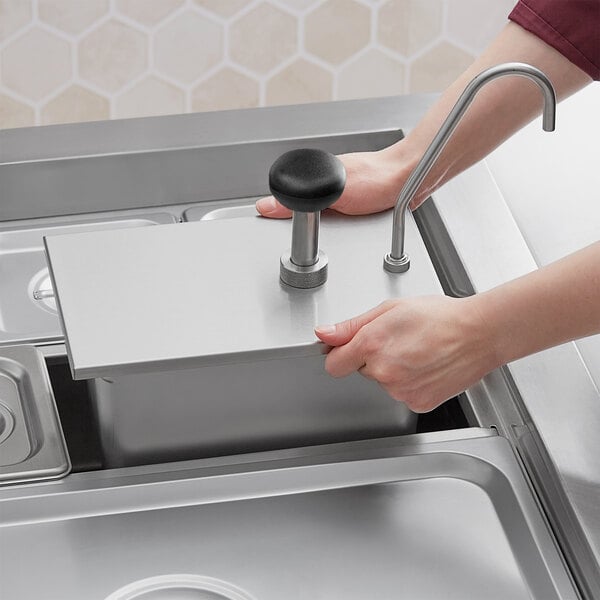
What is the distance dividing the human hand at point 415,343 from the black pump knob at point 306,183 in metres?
0.10

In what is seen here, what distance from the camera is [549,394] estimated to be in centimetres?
92

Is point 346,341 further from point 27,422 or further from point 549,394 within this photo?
point 27,422

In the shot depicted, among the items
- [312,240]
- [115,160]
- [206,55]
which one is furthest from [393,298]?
[206,55]

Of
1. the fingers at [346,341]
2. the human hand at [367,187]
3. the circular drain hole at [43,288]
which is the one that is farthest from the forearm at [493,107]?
the circular drain hole at [43,288]

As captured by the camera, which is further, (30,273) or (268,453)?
(30,273)

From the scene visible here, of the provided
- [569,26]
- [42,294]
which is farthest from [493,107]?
[42,294]

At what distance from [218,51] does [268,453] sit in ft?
5.27

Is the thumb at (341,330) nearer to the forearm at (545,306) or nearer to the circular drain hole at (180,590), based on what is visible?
the forearm at (545,306)

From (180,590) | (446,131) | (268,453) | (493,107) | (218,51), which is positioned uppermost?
(218,51)

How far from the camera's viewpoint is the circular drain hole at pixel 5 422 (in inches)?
37.0

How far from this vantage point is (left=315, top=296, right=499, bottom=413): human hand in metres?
0.85

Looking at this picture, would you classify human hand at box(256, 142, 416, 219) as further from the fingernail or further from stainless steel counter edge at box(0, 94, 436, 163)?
stainless steel counter edge at box(0, 94, 436, 163)

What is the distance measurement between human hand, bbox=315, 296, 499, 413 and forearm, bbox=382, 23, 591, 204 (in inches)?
8.3

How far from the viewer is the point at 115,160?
121 centimetres
